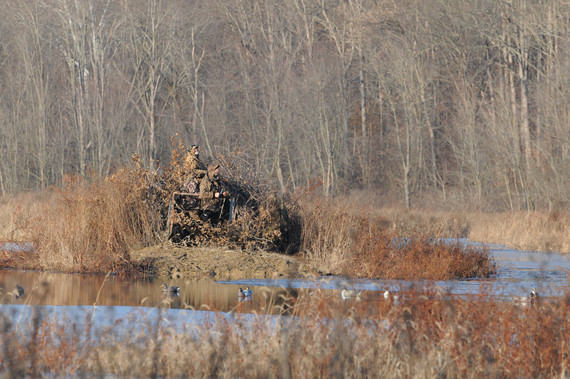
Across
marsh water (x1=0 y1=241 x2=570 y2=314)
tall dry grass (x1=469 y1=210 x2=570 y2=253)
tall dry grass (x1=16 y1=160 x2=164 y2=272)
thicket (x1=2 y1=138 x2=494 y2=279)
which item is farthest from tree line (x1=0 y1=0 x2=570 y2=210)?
marsh water (x1=0 y1=241 x2=570 y2=314)

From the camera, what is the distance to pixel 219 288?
590 inches

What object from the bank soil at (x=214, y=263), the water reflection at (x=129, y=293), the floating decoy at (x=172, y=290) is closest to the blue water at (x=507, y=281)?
the water reflection at (x=129, y=293)

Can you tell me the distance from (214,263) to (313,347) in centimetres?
962

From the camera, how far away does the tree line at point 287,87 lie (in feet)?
139

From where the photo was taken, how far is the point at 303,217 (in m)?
21.0

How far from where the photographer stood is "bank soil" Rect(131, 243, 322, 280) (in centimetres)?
1712

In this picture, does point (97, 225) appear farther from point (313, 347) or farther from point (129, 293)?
point (313, 347)

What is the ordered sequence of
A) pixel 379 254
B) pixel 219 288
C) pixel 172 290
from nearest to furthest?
pixel 172 290 < pixel 219 288 < pixel 379 254

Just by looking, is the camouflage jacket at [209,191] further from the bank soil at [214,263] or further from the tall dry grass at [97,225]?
the tall dry grass at [97,225]

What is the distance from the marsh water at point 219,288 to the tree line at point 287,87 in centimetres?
2265

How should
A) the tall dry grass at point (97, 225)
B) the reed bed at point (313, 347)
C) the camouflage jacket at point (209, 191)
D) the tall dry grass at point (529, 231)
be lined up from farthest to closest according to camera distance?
the tall dry grass at point (529, 231)
the camouflage jacket at point (209, 191)
the tall dry grass at point (97, 225)
the reed bed at point (313, 347)

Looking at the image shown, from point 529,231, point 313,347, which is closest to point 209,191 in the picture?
point 313,347

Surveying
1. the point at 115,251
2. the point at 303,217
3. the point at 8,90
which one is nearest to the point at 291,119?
the point at 8,90

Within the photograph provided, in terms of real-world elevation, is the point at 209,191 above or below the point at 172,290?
above
